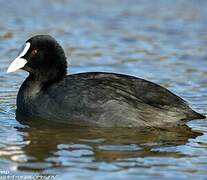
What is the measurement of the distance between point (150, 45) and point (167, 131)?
4994 millimetres

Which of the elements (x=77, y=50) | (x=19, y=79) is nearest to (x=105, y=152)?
(x=19, y=79)

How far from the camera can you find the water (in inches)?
249

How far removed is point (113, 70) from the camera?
35.8 ft

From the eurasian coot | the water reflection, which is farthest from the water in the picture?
the eurasian coot

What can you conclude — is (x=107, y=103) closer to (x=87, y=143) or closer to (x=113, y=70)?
(x=87, y=143)

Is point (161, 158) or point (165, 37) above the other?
point (165, 37)

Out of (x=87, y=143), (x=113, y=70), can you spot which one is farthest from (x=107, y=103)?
(x=113, y=70)

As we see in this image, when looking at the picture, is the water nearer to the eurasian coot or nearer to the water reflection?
the water reflection

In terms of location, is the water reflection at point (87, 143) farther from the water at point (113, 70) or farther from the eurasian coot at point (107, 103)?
the eurasian coot at point (107, 103)

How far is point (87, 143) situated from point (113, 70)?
12.8 ft

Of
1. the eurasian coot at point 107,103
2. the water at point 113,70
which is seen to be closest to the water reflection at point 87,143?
the water at point 113,70

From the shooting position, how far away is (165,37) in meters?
13.3

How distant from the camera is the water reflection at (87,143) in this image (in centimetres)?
646

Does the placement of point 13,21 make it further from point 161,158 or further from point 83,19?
point 161,158
